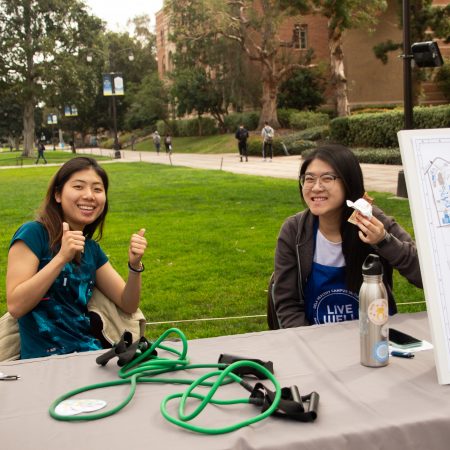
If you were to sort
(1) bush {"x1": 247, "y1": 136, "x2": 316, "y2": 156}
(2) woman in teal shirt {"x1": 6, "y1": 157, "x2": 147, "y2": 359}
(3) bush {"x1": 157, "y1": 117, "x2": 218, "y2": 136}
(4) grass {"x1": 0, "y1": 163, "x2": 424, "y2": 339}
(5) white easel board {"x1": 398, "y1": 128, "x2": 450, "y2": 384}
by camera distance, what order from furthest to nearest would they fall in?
(3) bush {"x1": 157, "y1": 117, "x2": 218, "y2": 136} < (1) bush {"x1": 247, "y1": 136, "x2": 316, "y2": 156} < (4) grass {"x1": 0, "y1": 163, "x2": 424, "y2": 339} < (2) woman in teal shirt {"x1": 6, "y1": 157, "x2": 147, "y2": 359} < (5) white easel board {"x1": 398, "y1": 128, "x2": 450, "y2": 384}

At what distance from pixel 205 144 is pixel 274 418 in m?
43.9

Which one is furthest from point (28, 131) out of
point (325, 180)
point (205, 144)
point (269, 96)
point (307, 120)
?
point (325, 180)

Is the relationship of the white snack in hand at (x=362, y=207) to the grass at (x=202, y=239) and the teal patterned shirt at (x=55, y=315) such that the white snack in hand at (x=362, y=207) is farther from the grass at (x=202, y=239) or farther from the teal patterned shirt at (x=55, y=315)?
the grass at (x=202, y=239)

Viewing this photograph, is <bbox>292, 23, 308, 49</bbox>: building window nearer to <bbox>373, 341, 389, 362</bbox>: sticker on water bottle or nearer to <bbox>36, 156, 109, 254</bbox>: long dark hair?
<bbox>36, 156, 109, 254</bbox>: long dark hair

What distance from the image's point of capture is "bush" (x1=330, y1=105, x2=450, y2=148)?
75.6 feet

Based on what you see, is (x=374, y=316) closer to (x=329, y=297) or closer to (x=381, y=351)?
(x=381, y=351)

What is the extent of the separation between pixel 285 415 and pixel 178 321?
13.0 feet

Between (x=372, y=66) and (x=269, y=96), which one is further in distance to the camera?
(x=372, y=66)

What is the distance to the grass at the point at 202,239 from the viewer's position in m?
6.13

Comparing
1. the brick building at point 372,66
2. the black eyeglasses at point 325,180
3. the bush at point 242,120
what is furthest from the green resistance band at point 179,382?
the bush at point 242,120

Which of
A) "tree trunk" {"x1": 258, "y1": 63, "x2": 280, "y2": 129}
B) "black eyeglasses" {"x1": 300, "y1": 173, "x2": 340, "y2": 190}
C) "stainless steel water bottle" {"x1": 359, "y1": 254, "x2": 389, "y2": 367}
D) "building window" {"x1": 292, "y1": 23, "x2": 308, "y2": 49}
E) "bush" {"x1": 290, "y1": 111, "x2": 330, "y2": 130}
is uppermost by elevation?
"building window" {"x1": 292, "y1": 23, "x2": 308, "y2": 49}

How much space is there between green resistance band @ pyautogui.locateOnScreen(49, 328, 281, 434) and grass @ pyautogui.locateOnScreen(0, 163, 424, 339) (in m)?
3.31

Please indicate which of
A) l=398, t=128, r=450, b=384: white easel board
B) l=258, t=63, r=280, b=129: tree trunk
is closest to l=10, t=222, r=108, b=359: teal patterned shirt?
l=398, t=128, r=450, b=384: white easel board

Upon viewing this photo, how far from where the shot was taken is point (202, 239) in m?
9.52
